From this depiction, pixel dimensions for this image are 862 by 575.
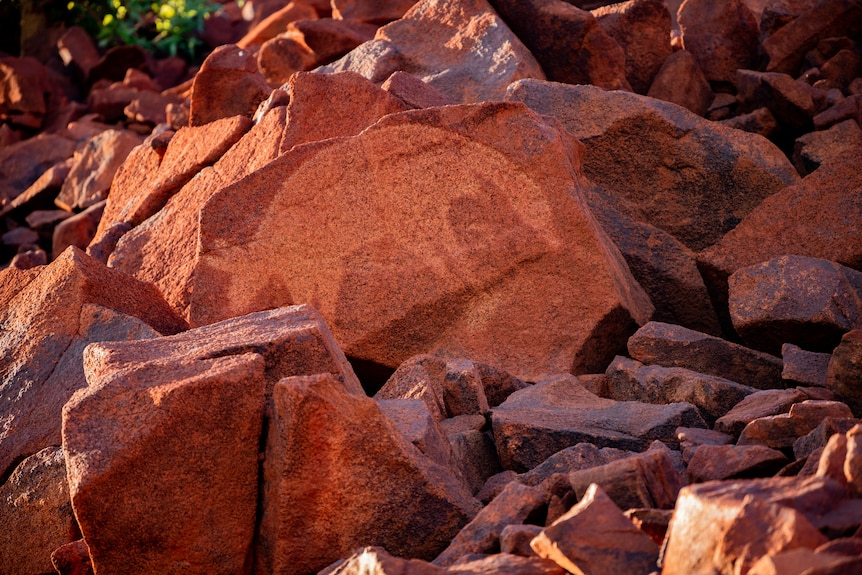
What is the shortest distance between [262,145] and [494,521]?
276 centimetres

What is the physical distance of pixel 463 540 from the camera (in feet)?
6.90

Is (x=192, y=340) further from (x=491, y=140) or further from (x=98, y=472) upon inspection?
(x=491, y=140)

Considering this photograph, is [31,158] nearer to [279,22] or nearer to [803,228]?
[279,22]

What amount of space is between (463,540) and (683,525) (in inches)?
23.9

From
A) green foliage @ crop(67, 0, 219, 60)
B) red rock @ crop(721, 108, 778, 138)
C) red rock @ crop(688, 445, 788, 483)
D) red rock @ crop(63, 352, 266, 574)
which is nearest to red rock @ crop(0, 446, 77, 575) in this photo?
red rock @ crop(63, 352, 266, 574)

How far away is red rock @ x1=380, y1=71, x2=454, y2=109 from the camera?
4438 mm

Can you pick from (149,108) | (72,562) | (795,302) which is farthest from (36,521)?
(149,108)

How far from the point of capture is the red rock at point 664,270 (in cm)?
405

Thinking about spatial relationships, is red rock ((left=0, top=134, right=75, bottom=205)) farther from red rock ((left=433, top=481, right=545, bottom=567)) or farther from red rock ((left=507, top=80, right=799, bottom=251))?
red rock ((left=433, top=481, right=545, bottom=567))

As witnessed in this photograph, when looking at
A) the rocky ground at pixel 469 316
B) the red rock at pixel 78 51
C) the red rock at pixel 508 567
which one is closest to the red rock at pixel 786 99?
the rocky ground at pixel 469 316

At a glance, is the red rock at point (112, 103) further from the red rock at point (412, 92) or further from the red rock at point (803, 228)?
the red rock at point (803, 228)

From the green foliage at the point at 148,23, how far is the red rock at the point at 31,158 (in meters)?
2.29

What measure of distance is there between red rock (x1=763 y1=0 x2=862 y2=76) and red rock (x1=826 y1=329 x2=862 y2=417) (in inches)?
137

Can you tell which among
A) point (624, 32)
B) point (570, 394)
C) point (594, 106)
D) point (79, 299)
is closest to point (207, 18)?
point (624, 32)
